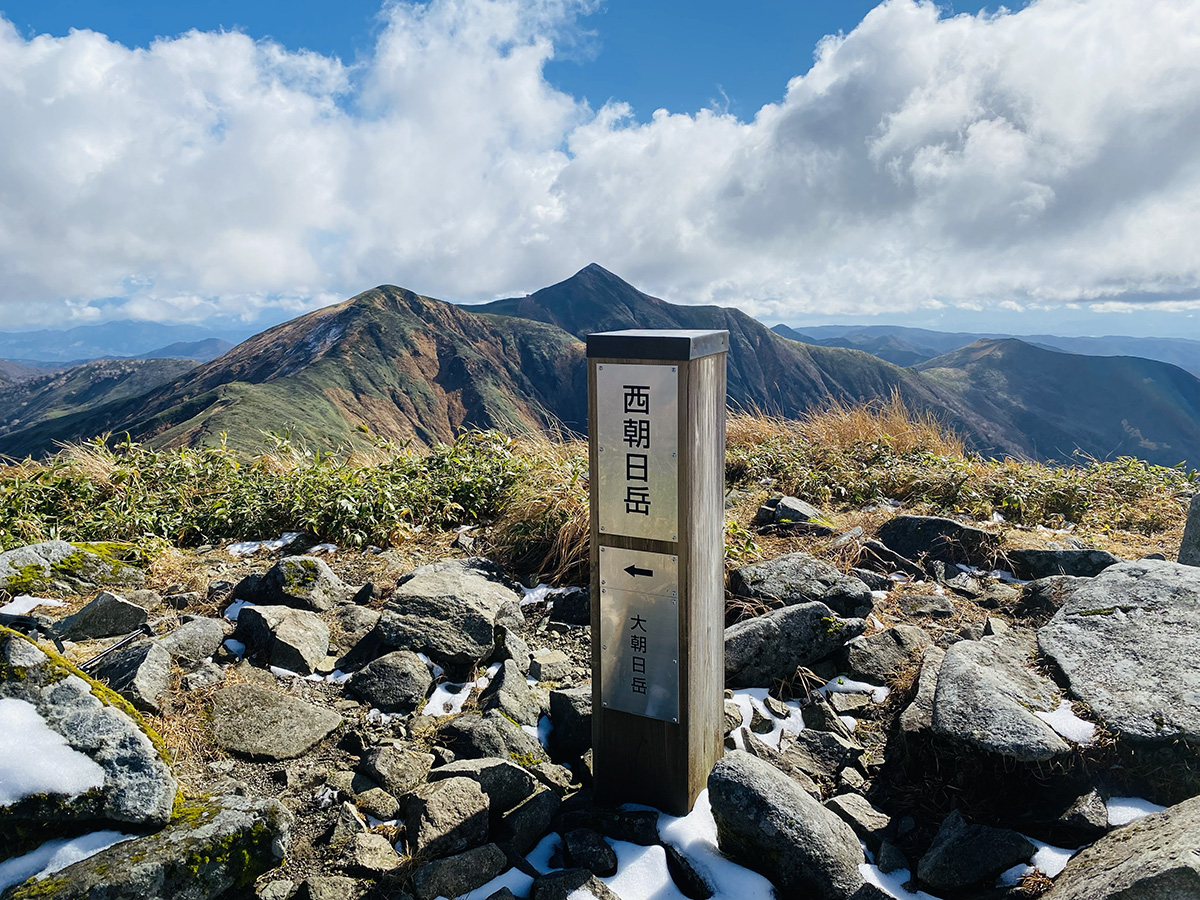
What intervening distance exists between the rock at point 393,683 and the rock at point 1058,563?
15.1ft

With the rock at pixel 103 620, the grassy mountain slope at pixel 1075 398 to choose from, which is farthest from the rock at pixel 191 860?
the grassy mountain slope at pixel 1075 398

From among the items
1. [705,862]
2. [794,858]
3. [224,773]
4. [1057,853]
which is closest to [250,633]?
[224,773]

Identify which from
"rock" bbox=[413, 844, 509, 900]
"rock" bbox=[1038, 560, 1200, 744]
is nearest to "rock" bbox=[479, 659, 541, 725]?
"rock" bbox=[413, 844, 509, 900]

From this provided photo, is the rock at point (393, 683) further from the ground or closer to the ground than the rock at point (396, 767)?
further from the ground

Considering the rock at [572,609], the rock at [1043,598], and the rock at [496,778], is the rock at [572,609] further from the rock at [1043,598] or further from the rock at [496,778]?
the rock at [1043,598]

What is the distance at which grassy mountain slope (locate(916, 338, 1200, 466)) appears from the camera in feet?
518

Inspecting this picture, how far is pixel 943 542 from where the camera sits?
20.3ft

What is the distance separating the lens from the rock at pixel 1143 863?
2.13m

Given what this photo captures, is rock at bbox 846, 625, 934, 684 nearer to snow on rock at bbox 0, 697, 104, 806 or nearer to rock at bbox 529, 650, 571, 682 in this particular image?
rock at bbox 529, 650, 571, 682

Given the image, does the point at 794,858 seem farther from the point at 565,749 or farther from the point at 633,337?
the point at 633,337

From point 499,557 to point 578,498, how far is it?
0.84 meters

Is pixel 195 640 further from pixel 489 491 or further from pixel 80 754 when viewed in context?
pixel 489 491

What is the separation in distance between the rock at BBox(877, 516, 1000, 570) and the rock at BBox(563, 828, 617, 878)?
4.18 metres

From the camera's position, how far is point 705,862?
2908 mm
